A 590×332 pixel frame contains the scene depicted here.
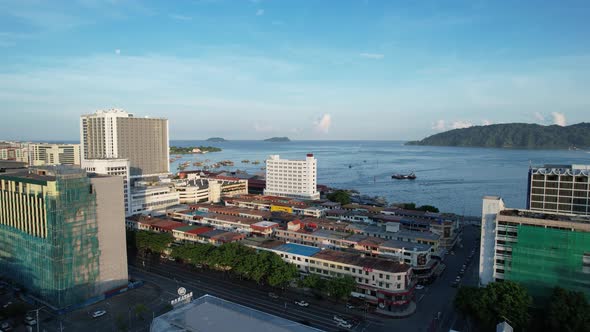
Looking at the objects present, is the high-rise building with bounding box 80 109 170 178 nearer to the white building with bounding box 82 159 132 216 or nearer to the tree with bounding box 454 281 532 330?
the white building with bounding box 82 159 132 216

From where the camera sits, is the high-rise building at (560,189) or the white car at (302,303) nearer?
the white car at (302,303)

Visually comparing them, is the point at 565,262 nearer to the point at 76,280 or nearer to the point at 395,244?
the point at 395,244

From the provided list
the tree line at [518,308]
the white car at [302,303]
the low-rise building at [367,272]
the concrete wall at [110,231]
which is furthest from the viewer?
the concrete wall at [110,231]

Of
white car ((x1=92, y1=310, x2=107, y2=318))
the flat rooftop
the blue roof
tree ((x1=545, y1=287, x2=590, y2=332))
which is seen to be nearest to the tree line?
tree ((x1=545, y1=287, x2=590, y2=332))

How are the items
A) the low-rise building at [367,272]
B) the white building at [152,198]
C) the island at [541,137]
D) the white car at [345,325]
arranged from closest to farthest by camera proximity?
the white car at [345,325] → the low-rise building at [367,272] → the white building at [152,198] → the island at [541,137]


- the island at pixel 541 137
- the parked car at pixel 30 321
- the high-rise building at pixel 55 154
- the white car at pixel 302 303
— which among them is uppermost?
the island at pixel 541 137

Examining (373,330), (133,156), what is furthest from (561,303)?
(133,156)

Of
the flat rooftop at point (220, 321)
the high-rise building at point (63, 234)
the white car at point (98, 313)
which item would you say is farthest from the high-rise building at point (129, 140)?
the flat rooftop at point (220, 321)

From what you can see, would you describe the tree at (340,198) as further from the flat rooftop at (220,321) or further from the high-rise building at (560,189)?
the flat rooftop at (220,321)

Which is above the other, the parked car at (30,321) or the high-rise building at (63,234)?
the high-rise building at (63,234)
